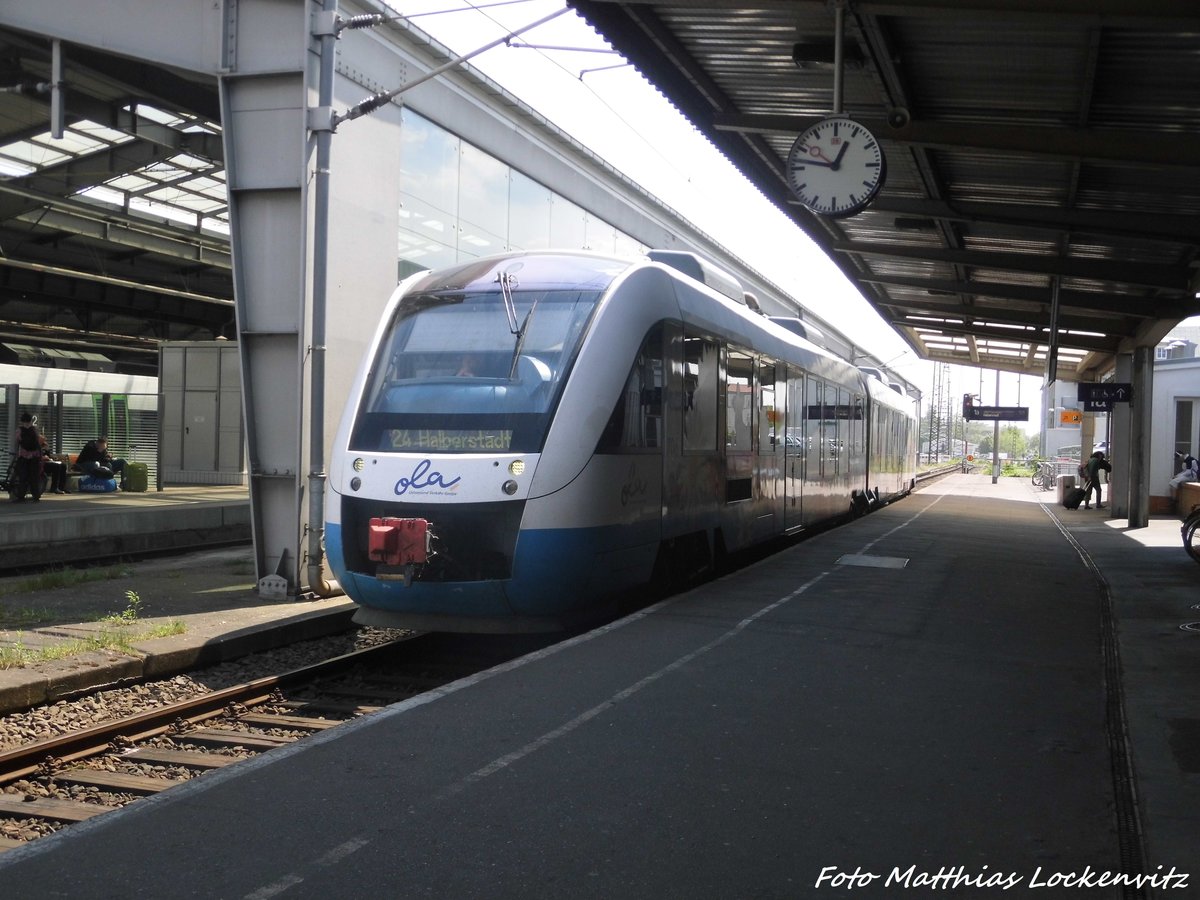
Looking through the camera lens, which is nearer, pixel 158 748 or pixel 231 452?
pixel 158 748

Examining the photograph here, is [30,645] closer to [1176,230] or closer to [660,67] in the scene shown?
[660,67]

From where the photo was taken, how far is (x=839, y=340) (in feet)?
172

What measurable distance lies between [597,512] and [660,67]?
512 cm

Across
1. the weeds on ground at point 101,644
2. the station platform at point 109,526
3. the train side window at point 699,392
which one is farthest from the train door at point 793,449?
the station platform at point 109,526

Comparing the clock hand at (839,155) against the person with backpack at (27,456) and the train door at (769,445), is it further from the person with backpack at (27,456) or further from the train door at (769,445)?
the person with backpack at (27,456)

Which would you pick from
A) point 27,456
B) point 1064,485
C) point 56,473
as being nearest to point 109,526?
point 27,456

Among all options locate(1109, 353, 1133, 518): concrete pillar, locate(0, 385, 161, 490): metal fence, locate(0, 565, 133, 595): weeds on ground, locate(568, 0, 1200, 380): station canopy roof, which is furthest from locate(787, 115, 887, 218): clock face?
locate(0, 385, 161, 490): metal fence

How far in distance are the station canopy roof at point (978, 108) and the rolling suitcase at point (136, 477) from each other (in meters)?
15.4

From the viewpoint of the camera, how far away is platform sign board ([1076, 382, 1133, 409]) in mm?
22422

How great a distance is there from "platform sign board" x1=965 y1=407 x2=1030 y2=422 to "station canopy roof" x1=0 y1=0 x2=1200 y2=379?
27410mm

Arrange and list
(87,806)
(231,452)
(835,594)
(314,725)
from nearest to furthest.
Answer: (87,806)
(314,725)
(835,594)
(231,452)

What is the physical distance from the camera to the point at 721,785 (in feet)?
16.4

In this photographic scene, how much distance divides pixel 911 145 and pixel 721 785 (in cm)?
814

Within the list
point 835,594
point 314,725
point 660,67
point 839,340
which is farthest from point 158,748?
point 839,340
